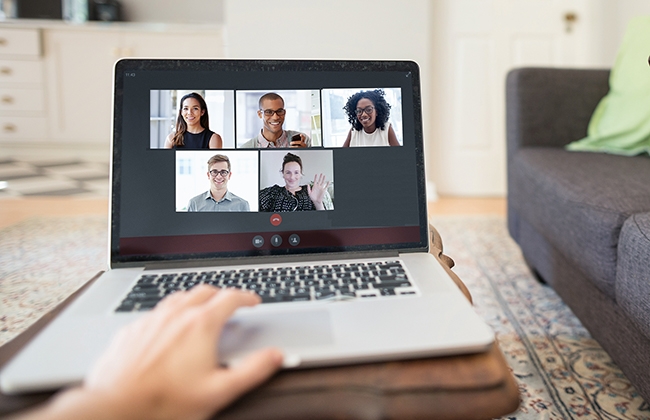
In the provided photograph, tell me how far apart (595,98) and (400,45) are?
3.87ft

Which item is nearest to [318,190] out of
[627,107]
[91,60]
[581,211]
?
[581,211]

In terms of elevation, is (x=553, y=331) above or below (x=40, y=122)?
below

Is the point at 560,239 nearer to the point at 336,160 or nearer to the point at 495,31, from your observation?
the point at 336,160

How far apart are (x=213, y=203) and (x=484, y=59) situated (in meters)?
2.59

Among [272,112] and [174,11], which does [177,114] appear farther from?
[174,11]

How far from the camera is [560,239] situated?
4.25ft

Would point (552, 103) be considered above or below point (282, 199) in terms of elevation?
above

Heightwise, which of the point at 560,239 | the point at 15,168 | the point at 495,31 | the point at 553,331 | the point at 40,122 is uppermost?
the point at 495,31

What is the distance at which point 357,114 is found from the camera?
737 millimetres

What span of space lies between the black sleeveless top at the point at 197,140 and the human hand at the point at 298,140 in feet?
0.36

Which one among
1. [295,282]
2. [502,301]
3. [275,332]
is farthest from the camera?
[502,301]

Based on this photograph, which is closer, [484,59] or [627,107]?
[627,107]

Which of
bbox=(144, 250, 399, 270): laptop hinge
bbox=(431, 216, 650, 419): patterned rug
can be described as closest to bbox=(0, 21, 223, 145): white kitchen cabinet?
bbox=(431, 216, 650, 419): patterned rug

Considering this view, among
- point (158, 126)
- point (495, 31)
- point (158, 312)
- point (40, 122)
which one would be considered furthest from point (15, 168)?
point (158, 312)
